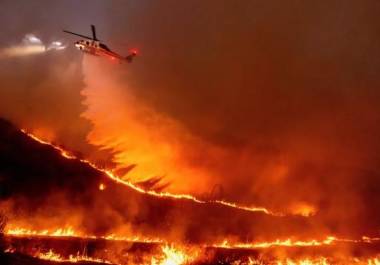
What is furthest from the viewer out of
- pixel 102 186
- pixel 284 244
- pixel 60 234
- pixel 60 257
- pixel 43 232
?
pixel 102 186

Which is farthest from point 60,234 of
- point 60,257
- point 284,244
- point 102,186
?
point 284,244

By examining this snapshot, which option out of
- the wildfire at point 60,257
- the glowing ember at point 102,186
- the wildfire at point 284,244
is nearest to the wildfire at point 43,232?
the wildfire at point 60,257

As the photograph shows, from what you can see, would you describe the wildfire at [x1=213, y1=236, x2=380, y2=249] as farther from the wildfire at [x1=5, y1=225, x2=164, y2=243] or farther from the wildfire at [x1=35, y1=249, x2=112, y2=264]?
the wildfire at [x1=35, y1=249, x2=112, y2=264]

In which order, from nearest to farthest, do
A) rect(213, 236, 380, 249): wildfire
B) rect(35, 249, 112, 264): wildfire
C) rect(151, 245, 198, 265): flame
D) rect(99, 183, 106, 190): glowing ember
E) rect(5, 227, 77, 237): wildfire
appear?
rect(35, 249, 112, 264): wildfire < rect(5, 227, 77, 237): wildfire < rect(151, 245, 198, 265): flame < rect(213, 236, 380, 249): wildfire < rect(99, 183, 106, 190): glowing ember

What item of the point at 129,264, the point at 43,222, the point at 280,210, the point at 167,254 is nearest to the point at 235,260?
the point at 167,254

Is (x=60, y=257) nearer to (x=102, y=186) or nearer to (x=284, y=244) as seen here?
(x=102, y=186)

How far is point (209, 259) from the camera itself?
20328 millimetres

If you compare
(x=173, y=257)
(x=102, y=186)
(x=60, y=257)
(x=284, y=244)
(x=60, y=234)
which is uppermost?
(x=102, y=186)

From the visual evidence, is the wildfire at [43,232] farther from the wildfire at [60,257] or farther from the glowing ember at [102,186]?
the glowing ember at [102,186]

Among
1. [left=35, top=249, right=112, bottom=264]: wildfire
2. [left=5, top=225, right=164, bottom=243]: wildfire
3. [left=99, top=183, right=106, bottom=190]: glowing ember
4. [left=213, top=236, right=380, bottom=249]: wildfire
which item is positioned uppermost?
[left=99, top=183, right=106, bottom=190]: glowing ember

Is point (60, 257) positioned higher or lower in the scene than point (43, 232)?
lower

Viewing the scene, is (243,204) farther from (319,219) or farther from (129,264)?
(129,264)

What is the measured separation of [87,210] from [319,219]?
57.2 feet

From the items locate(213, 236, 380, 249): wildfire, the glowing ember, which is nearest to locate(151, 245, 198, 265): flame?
locate(213, 236, 380, 249): wildfire
